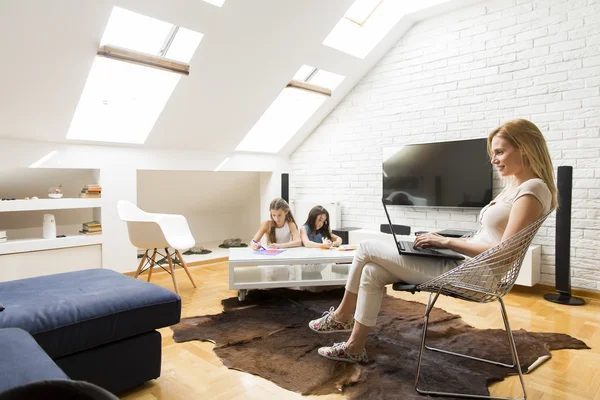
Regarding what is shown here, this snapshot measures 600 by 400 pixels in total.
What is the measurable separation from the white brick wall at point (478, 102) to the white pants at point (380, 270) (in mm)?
2302

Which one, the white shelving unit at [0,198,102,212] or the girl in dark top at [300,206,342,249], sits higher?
the white shelving unit at [0,198,102,212]

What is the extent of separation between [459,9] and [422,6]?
0.36 metres

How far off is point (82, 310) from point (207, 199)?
3994mm

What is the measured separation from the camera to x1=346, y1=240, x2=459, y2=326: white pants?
183 cm

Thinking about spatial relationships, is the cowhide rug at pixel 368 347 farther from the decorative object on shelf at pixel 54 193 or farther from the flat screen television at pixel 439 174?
the decorative object on shelf at pixel 54 193

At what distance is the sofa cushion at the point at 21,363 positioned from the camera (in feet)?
3.42

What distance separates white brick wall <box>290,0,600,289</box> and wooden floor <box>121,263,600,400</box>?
72 cm

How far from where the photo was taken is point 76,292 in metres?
1.80

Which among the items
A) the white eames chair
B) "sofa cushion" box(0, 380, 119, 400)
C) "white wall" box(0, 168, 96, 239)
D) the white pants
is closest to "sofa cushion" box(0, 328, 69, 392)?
"sofa cushion" box(0, 380, 119, 400)

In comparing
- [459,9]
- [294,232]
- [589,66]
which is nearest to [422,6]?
[459,9]

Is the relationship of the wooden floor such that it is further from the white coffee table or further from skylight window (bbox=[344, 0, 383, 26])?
skylight window (bbox=[344, 0, 383, 26])

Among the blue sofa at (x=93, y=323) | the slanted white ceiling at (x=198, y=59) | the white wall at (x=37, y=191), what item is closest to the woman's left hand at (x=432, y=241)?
the blue sofa at (x=93, y=323)

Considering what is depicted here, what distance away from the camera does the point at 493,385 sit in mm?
1885

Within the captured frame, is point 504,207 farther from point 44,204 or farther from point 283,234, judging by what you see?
point 44,204
